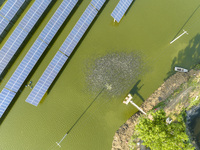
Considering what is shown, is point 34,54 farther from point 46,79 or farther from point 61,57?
point 46,79

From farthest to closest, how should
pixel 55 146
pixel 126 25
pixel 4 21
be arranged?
pixel 126 25 < pixel 55 146 < pixel 4 21

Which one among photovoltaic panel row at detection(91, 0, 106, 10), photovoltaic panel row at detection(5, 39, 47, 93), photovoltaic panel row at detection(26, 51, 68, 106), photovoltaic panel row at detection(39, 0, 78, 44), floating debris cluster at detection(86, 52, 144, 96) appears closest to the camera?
photovoltaic panel row at detection(5, 39, 47, 93)

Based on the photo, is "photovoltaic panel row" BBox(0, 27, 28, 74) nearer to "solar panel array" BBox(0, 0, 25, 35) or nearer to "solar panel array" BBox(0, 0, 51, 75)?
"solar panel array" BBox(0, 0, 51, 75)

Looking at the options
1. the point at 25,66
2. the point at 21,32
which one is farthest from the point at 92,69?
the point at 21,32

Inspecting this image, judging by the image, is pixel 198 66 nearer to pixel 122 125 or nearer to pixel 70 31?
pixel 122 125

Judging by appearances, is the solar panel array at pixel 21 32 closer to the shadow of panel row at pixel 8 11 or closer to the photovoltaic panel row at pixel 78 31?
the shadow of panel row at pixel 8 11

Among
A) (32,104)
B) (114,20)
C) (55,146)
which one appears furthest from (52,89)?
(114,20)

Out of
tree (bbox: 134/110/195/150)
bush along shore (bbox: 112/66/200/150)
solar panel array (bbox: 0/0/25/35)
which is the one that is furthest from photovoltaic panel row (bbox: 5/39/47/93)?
tree (bbox: 134/110/195/150)
